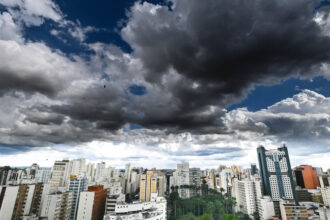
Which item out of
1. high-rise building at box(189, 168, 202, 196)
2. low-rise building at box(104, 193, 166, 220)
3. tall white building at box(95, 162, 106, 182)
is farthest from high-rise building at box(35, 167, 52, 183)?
low-rise building at box(104, 193, 166, 220)

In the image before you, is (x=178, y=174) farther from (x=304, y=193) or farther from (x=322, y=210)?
(x=322, y=210)

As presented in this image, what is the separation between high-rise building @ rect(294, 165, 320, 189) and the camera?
86.2 metres

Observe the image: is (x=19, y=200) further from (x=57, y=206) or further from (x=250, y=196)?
(x=250, y=196)

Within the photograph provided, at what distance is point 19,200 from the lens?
3844 cm

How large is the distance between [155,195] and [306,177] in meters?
87.1

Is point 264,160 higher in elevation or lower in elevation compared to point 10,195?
higher

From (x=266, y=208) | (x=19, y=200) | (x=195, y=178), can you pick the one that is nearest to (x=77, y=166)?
(x=19, y=200)

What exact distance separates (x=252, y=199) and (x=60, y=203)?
58.8 metres

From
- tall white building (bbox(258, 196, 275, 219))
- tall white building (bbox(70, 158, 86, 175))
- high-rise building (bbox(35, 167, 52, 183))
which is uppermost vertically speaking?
tall white building (bbox(70, 158, 86, 175))

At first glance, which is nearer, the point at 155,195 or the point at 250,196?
the point at 155,195

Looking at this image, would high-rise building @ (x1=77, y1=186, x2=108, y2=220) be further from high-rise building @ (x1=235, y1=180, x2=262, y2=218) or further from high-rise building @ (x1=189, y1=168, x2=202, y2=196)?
high-rise building @ (x1=189, y1=168, x2=202, y2=196)

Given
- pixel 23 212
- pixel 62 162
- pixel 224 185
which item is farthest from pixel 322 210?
pixel 62 162

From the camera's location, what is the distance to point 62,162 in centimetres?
6875

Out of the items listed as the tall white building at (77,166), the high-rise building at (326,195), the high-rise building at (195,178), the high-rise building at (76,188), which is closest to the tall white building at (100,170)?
the tall white building at (77,166)
